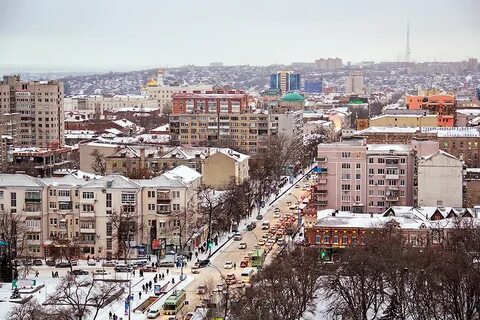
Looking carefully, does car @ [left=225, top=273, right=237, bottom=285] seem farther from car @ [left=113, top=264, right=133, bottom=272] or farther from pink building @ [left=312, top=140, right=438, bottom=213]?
pink building @ [left=312, top=140, right=438, bottom=213]

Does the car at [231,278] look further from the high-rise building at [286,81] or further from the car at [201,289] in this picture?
the high-rise building at [286,81]

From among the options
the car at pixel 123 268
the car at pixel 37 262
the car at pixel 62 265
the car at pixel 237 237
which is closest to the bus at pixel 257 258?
the car at pixel 237 237

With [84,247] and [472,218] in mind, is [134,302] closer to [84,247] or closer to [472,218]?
[84,247]

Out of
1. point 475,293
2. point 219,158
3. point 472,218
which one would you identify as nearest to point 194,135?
point 219,158

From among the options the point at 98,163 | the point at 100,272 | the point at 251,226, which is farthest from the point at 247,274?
the point at 98,163

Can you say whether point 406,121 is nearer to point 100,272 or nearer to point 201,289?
point 100,272

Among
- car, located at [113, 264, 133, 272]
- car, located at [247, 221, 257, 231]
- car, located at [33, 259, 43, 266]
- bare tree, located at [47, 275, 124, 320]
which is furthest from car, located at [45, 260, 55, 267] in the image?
car, located at [247, 221, 257, 231]
